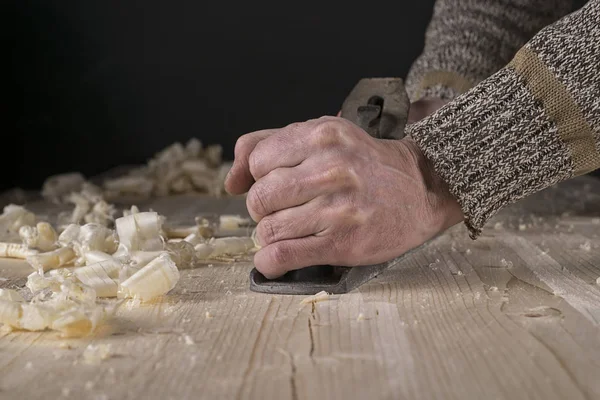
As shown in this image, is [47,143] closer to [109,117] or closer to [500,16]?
[109,117]

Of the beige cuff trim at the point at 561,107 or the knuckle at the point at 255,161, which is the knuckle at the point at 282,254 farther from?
the beige cuff trim at the point at 561,107

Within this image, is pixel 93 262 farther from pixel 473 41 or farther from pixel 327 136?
pixel 473 41

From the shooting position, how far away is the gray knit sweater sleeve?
205 centimetres

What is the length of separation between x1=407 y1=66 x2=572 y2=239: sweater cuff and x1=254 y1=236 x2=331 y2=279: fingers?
21cm

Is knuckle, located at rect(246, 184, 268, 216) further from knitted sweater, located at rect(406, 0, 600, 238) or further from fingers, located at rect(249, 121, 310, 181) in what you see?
knitted sweater, located at rect(406, 0, 600, 238)

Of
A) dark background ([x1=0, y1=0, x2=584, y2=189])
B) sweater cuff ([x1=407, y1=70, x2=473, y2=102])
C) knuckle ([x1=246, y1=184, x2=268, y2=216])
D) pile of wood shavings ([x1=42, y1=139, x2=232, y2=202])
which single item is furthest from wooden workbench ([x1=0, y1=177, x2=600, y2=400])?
dark background ([x1=0, y1=0, x2=584, y2=189])

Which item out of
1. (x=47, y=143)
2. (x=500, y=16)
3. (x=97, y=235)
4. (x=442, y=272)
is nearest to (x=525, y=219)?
(x=500, y=16)

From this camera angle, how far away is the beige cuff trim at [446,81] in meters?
2.03

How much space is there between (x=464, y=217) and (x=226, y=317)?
41 centimetres

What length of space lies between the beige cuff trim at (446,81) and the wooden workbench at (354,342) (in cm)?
75

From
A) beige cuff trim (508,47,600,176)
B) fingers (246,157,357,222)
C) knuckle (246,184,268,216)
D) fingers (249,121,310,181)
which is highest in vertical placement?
beige cuff trim (508,47,600,176)

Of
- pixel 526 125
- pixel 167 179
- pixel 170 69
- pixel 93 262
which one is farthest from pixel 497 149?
pixel 170 69

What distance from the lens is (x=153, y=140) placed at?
3.44m

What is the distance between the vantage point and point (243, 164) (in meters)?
1.24
